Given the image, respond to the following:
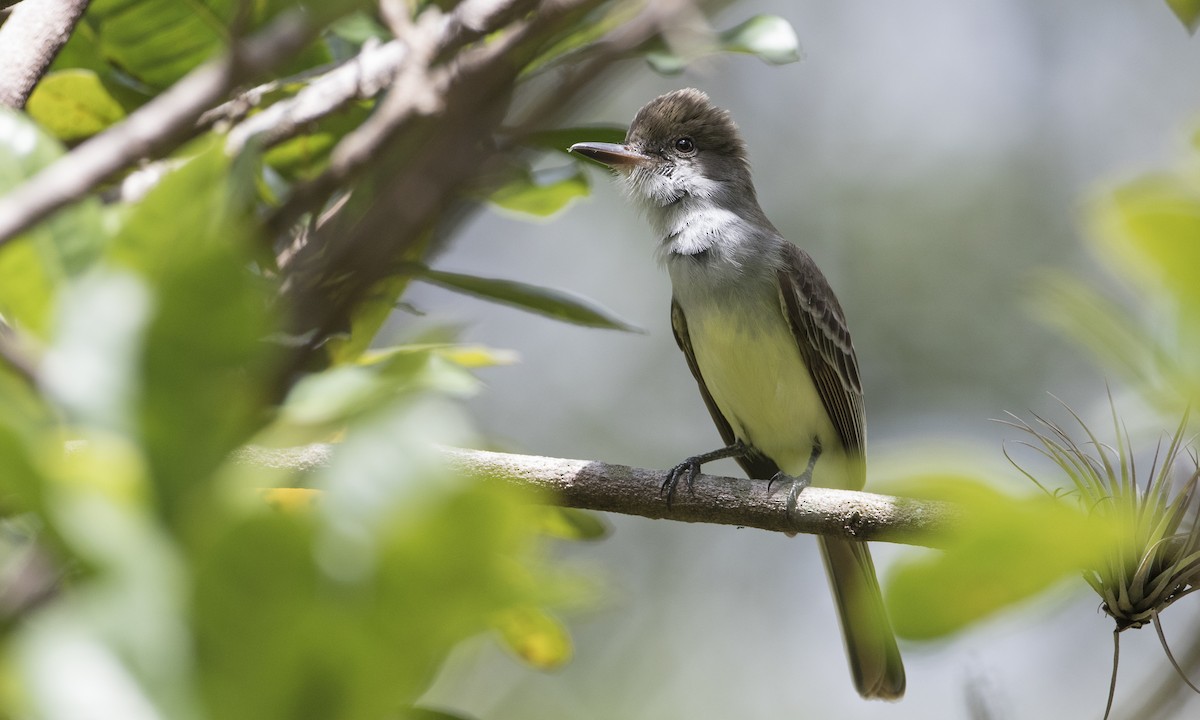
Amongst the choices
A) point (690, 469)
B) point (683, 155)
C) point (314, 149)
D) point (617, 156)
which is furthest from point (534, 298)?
point (683, 155)

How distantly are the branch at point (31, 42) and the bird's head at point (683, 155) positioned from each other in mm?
2676

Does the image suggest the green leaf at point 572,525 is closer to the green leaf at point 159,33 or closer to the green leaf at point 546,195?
the green leaf at point 546,195

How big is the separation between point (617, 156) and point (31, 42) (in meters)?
2.69

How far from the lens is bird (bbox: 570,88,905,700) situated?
3.98 m

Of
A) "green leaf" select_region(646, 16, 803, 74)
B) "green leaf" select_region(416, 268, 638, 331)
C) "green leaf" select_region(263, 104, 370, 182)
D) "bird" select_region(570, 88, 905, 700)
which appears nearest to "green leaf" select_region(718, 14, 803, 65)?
"green leaf" select_region(646, 16, 803, 74)

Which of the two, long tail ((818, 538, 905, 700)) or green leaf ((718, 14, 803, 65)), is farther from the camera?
long tail ((818, 538, 905, 700))

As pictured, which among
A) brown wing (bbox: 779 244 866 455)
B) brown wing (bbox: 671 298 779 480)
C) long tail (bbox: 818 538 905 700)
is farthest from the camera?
brown wing (bbox: 671 298 779 480)

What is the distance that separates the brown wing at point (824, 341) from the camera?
404 cm

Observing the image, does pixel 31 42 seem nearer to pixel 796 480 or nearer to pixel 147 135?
pixel 147 135

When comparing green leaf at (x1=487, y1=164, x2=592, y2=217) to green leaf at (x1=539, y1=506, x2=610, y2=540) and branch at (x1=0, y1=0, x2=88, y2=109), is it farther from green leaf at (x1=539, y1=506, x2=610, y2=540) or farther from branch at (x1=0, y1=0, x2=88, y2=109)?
branch at (x1=0, y1=0, x2=88, y2=109)

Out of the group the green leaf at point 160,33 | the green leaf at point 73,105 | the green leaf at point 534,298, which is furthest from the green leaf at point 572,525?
the green leaf at point 73,105

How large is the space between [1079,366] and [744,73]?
11.9ft

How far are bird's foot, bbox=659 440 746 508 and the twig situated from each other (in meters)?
1.65

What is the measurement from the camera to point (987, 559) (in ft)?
1.98
